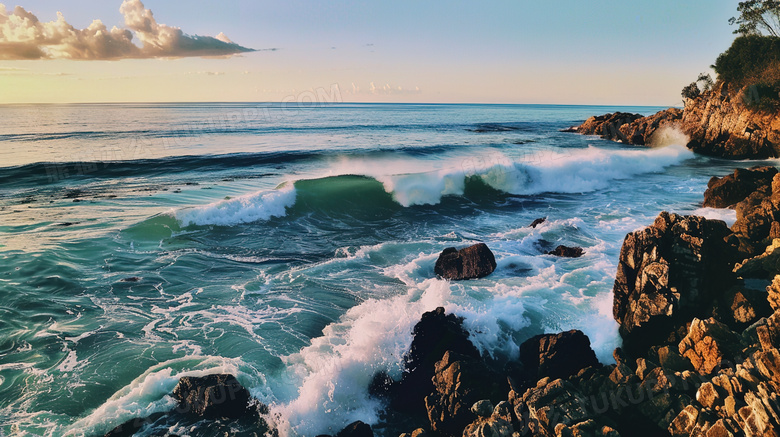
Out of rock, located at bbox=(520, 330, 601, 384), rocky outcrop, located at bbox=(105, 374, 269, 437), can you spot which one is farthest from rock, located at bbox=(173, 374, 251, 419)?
rock, located at bbox=(520, 330, 601, 384)

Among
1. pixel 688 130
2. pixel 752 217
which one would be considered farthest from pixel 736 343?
pixel 688 130

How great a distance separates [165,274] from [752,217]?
672 inches

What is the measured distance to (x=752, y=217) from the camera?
461 inches

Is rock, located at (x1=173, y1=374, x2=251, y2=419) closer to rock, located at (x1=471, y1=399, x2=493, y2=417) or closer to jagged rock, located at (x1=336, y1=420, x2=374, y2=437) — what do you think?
jagged rock, located at (x1=336, y1=420, x2=374, y2=437)

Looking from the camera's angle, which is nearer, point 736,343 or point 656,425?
point 656,425

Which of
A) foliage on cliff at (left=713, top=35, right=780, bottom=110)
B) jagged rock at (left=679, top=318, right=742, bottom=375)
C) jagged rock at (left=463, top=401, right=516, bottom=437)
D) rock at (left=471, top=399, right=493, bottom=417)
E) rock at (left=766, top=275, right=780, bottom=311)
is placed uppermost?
foliage on cliff at (left=713, top=35, right=780, bottom=110)

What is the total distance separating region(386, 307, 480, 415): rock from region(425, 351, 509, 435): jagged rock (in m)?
0.38

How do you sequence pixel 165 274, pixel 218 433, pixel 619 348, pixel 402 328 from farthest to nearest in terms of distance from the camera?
pixel 165 274
pixel 402 328
pixel 619 348
pixel 218 433

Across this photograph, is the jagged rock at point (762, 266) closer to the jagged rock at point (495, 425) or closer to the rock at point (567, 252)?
the rock at point (567, 252)

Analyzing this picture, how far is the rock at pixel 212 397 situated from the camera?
7117 mm

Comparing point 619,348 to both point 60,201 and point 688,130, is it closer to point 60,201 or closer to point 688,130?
point 60,201

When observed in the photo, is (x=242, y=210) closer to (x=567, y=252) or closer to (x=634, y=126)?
(x=567, y=252)

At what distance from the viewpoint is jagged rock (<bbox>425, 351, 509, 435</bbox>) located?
21.5 feet

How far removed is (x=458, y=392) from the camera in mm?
6719
